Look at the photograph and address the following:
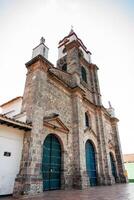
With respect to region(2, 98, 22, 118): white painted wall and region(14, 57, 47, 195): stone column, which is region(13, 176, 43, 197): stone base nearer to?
region(14, 57, 47, 195): stone column

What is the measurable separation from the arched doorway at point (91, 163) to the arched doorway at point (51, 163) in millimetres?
3352

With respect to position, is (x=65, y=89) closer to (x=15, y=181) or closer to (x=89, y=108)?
(x=89, y=108)

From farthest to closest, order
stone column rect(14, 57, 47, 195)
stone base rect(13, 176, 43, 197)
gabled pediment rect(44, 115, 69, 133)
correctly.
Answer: gabled pediment rect(44, 115, 69, 133)
stone column rect(14, 57, 47, 195)
stone base rect(13, 176, 43, 197)

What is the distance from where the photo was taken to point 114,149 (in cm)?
1733

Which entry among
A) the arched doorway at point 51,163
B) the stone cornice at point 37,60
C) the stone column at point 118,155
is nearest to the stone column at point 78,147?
the arched doorway at point 51,163

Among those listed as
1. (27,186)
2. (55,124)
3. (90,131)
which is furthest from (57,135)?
(90,131)

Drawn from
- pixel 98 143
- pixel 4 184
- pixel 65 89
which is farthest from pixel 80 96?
pixel 4 184

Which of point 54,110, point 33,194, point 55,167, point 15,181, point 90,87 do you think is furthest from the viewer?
point 90,87

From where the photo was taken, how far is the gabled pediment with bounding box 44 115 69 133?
8.75m

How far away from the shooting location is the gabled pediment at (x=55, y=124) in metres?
8.75

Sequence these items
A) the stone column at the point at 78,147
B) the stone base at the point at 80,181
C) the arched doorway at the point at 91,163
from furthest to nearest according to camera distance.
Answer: the arched doorway at the point at 91,163 < the stone column at the point at 78,147 < the stone base at the point at 80,181

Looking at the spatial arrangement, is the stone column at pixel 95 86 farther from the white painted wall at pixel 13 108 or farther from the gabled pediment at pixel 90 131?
the white painted wall at pixel 13 108

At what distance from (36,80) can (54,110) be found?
2.31 metres

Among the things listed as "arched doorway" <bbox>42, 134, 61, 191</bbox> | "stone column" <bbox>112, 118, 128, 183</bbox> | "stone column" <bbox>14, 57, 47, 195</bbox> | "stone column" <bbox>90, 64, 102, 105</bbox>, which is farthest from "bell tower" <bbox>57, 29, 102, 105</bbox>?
"arched doorway" <bbox>42, 134, 61, 191</bbox>
